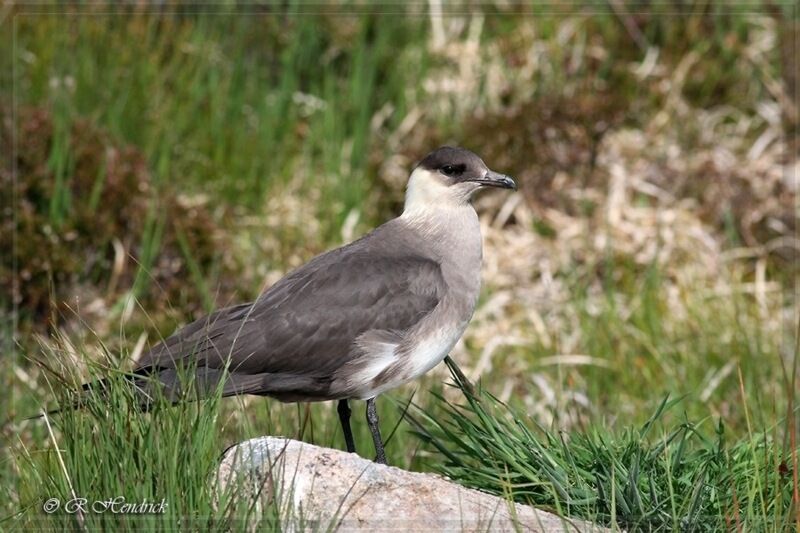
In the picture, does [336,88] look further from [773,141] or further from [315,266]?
[315,266]

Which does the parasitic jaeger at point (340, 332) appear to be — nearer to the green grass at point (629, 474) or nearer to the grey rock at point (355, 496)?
the green grass at point (629, 474)

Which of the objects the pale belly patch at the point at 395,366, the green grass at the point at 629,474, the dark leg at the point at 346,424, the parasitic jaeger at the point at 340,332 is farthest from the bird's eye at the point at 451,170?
the green grass at the point at 629,474

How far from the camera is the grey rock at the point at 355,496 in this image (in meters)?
3.64

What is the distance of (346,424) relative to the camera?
500 cm

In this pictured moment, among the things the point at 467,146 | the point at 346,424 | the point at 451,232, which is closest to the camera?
the point at 346,424

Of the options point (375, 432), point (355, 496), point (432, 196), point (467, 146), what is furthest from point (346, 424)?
point (467, 146)

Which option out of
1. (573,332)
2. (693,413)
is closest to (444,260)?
(693,413)

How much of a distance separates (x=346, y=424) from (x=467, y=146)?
402 centimetres

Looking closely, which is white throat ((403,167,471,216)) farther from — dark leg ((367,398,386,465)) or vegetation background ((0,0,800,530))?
dark leg ((367,398,386,465))

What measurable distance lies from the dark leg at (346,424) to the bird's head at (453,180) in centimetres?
98

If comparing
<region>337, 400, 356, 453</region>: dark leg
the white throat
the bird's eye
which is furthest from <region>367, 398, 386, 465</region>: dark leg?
the bird's eye

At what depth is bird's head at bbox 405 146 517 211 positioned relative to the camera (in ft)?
17.7

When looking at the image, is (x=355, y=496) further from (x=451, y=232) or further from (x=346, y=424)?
(x=451, y=232)

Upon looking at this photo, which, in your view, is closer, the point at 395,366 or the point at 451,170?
the point at 395,366
